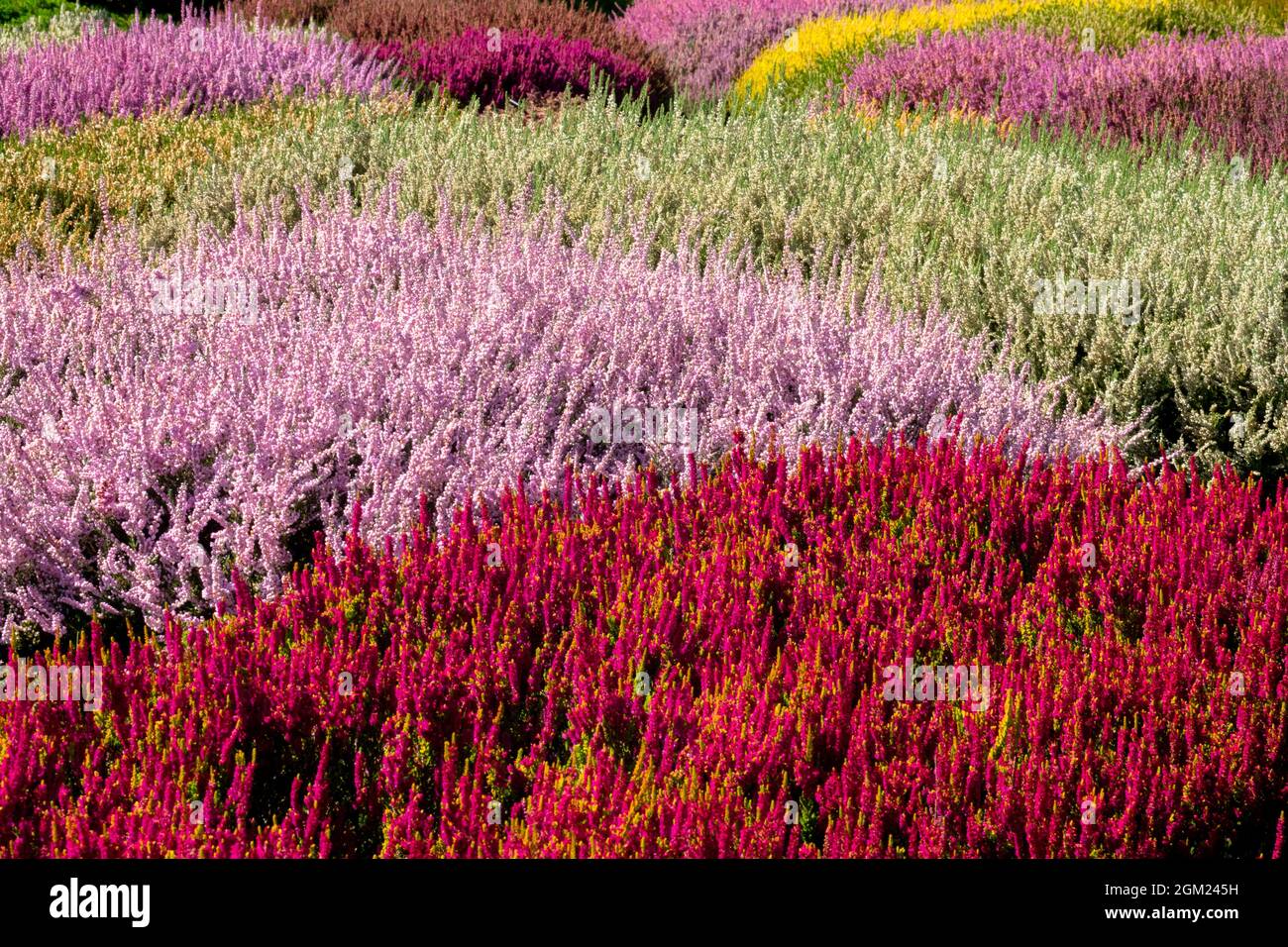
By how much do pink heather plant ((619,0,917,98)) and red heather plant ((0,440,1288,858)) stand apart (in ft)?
32.0

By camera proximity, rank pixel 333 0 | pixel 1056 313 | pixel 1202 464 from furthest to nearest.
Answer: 1. pixel 333 0
2. pixel 1056 313
3. pixel 1202 464

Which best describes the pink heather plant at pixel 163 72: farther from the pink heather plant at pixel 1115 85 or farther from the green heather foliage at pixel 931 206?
the pink heather plant at pixel 1115 85

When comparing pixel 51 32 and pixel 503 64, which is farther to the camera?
pixel 51 32

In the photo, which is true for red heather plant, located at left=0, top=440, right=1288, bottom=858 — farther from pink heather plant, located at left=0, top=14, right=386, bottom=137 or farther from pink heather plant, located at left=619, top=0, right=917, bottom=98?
pink heather plant, located at left=619, top=0, right=917, bottom=98

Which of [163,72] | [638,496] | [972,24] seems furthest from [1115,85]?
[638,496]

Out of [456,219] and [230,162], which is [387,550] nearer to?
[456,219]

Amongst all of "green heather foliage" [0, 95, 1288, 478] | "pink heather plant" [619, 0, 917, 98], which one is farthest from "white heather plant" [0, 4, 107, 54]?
"pink heather plant" [619, 0, 917, 98]

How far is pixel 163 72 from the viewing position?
8.70 metres

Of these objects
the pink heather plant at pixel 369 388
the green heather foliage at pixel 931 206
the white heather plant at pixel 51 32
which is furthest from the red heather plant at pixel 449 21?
the pink heather plant at pixel 369 388

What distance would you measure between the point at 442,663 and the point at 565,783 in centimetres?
46

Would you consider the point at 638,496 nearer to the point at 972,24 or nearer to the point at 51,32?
the point at 51,32

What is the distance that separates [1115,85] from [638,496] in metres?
7.05
